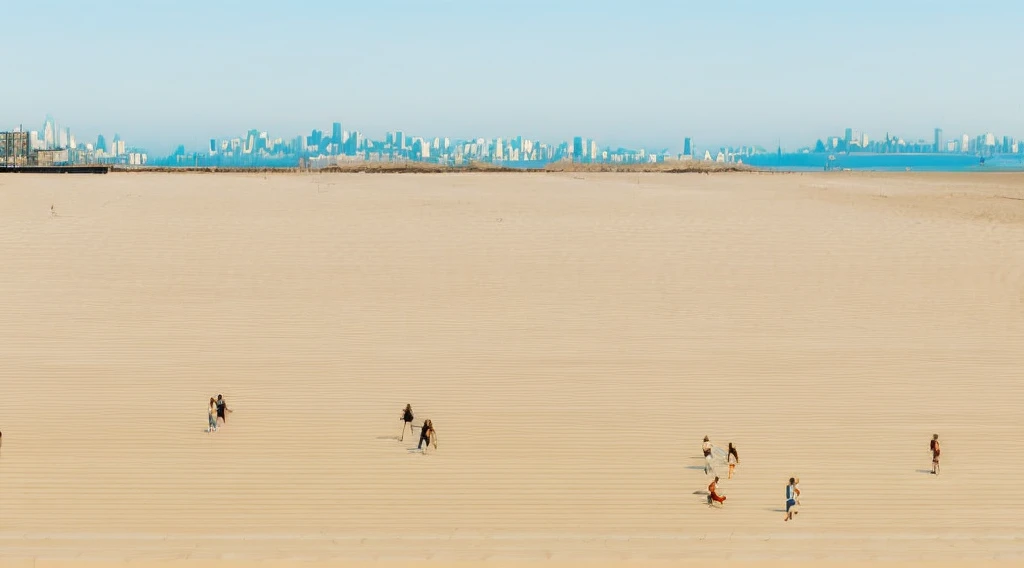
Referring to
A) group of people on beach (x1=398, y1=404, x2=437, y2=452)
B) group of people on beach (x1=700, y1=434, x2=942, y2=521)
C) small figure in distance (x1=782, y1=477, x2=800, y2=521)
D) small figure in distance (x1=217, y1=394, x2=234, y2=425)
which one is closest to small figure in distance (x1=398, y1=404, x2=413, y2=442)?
group of people on beach (x1=398, y1=404, x2=437, y2=452)

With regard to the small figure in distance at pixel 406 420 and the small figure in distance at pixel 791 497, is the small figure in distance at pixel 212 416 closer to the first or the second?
the small figure in distance at pixel 406 420

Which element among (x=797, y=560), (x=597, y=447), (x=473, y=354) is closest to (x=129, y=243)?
(x=473, y=354)

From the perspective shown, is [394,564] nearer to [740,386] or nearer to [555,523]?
[555,523]

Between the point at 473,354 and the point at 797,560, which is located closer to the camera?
the point at 797,560

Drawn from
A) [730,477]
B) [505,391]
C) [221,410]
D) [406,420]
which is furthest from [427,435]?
[730,477]

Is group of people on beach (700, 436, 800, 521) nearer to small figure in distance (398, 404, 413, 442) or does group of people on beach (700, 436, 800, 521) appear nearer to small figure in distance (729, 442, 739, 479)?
small figure in distance (729, 442, 739, 479)

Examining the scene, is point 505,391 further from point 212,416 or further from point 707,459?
point 707,459

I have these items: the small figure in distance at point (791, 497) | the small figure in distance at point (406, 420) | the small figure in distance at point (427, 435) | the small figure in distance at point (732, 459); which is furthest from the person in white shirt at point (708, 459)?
the small figure in distance at point (406, 420)
